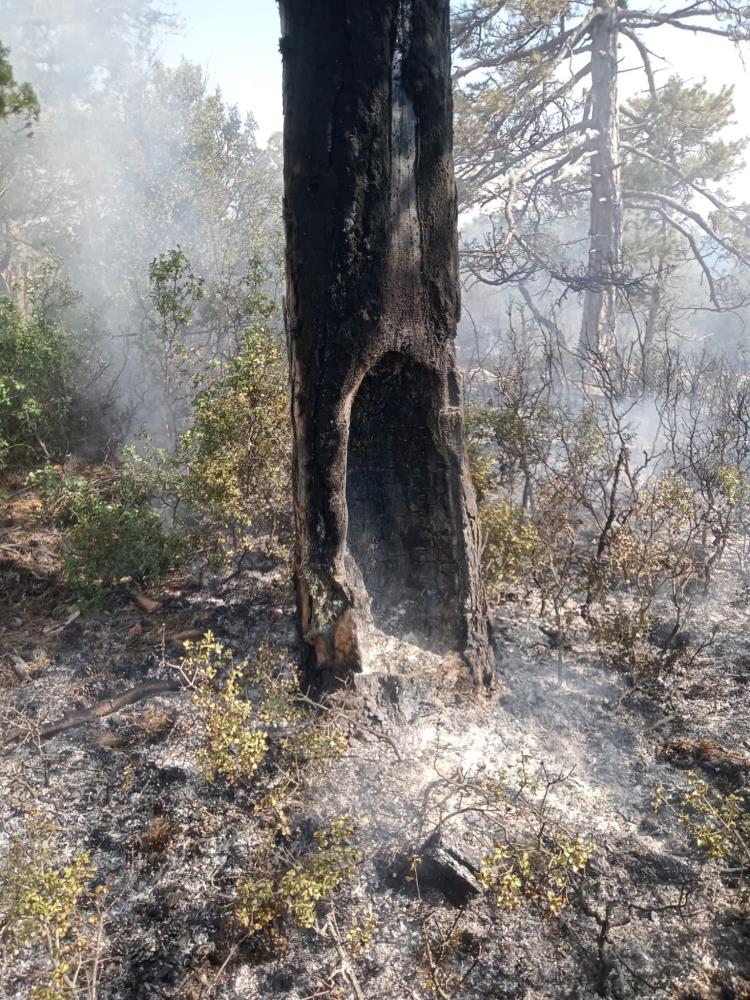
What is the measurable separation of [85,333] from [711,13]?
995cm

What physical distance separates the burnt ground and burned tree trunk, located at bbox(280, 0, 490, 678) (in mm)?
413

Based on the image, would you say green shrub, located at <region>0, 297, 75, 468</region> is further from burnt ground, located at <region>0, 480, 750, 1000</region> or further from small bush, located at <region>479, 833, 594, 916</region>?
small bush, located at <region>479, 833, 594, 916</region>

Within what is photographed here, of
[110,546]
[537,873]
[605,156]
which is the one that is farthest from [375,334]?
[605,156]

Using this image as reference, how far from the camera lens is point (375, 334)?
3195mm

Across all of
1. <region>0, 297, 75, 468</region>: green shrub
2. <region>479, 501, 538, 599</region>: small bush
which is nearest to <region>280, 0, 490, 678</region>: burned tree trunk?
<region>479, 501, 538, 599</region>: small bush

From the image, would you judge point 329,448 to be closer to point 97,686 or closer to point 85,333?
point 97,686

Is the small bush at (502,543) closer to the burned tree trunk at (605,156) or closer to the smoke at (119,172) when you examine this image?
the burned tree trunk at (605,156)

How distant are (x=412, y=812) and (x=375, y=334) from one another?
2280mm

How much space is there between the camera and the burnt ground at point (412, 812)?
250cm

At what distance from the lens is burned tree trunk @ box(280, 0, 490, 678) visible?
2.92m

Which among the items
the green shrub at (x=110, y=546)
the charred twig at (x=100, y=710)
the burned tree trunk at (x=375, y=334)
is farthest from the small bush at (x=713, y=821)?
the green shrub at (x=110, y=546)

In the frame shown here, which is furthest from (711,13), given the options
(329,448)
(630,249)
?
(329,448)

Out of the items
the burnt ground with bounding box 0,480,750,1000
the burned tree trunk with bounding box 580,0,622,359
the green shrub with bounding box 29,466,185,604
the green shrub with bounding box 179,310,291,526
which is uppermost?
the burned tree trunk with bounding box 580,0,622,359

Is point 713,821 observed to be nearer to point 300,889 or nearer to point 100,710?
point 300,889
